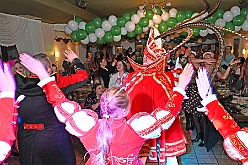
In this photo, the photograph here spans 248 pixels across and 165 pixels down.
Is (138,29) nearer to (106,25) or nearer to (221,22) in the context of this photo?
(106,25)

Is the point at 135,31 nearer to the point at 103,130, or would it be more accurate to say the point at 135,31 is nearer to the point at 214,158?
the point at 214,158

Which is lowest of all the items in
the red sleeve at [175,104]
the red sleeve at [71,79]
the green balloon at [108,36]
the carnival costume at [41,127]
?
the carnival costume at [41,127]

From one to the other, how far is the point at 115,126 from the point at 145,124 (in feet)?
0.50

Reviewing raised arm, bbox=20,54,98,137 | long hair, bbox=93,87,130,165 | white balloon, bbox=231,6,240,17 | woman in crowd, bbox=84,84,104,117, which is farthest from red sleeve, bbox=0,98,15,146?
white balloon, bbox=231,6,240,17

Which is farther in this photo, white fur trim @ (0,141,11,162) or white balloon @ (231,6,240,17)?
white balloon @ (231,6,240,17)

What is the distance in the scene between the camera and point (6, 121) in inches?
48.9

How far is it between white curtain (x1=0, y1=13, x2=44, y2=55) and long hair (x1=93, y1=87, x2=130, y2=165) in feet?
14.1

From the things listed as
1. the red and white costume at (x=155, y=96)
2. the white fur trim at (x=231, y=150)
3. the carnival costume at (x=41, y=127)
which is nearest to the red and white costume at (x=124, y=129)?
the white fur trim at (x=231, y=150)

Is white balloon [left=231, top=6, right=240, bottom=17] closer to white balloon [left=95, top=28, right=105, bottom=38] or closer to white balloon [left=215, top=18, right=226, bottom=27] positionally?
white balloon [left=215, top=18, right=226, bottom=27]

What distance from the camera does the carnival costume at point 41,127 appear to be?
6.24ft

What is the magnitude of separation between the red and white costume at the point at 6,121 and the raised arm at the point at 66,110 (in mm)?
223

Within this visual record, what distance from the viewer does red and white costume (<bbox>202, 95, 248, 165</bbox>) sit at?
113 cm

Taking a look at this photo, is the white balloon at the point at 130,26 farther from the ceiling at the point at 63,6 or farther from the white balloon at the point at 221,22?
the white balloon at the point at 221,22

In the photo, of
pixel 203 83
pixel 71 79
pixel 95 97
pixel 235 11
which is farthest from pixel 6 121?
pixel 235 11
